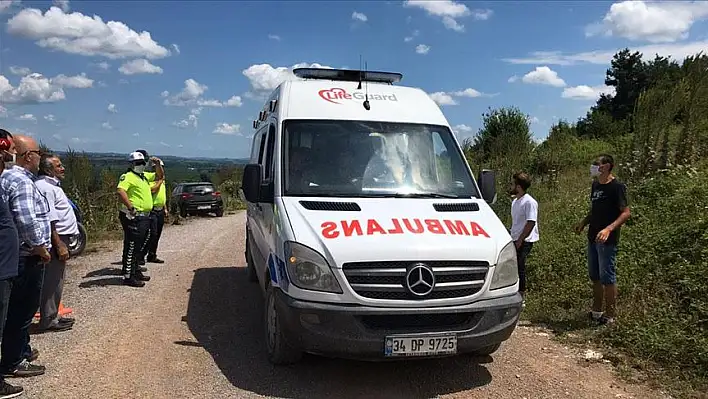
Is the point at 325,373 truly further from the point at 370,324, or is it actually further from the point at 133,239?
the point at 133,239

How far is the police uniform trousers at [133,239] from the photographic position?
8305 millimetres

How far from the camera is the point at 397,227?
4.54 m

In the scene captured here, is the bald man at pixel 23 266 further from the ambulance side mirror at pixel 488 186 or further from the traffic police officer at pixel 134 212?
the ambulance side mirror at pixel 488 186

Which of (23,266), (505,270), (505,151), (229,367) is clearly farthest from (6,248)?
(505,151)

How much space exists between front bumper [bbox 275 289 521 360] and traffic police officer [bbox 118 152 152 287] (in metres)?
4.57

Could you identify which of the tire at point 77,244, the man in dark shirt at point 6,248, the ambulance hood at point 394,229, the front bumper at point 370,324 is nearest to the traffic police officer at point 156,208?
the tire at point 77,244

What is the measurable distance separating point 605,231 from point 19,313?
5.55m

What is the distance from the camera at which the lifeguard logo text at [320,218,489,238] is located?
4461 mm

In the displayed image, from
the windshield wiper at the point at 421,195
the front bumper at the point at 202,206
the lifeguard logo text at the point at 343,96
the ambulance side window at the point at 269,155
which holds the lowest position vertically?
the front bumper at the point at 202,206

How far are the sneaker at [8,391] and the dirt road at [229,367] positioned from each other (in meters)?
0.09

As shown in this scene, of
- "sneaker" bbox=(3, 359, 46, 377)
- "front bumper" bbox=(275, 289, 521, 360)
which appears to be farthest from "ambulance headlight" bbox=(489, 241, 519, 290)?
"sneaker" bbox=(3, 359, 46, 377)

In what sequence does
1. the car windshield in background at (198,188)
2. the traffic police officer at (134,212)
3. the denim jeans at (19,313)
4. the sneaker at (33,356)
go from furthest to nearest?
the car windshield in background at (198,188) < the traffic police officer at (134,212) < the sneaker at (33,356) < the denim jeans at (19,313)

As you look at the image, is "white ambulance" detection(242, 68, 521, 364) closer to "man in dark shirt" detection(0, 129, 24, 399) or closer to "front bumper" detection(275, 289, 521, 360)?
"front bumper" detection(275, 289, 521, 360)

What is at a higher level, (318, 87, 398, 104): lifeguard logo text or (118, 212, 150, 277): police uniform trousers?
(318, 87, 398, 104): lifeguard logo text
